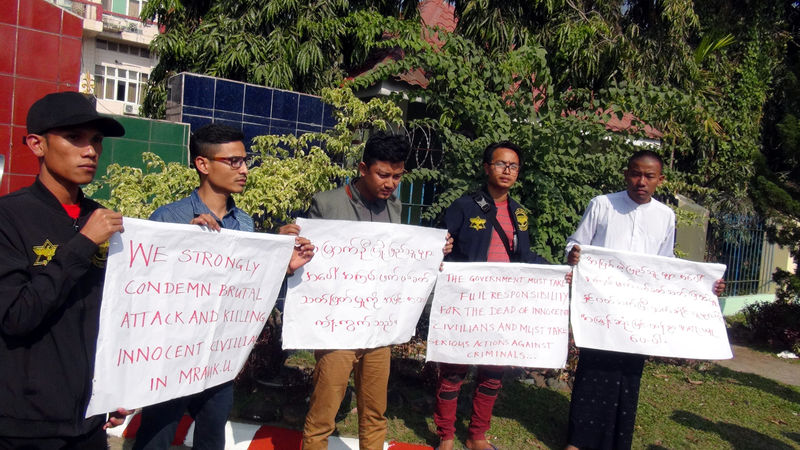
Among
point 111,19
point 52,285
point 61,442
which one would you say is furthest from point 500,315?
point 111,19

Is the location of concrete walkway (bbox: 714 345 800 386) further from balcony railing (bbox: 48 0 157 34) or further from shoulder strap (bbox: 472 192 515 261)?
balcony railing (bbox: 48 0 157 34)

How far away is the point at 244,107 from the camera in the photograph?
19.2 ft

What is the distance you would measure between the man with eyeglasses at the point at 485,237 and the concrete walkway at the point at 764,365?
15.6ft

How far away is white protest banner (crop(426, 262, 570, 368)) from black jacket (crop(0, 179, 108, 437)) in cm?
208

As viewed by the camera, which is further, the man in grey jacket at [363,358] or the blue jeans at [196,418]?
the man in grey jacket at [363,358]

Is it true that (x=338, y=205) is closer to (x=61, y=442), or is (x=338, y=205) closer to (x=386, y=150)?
(x=386, y=150)

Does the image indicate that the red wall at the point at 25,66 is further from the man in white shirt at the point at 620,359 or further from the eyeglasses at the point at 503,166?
the man in white shirt at the point at 620,359

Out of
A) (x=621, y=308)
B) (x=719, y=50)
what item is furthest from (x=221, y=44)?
(x=719, y=50)

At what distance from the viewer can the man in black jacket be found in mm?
1931

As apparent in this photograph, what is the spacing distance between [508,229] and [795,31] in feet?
43.1

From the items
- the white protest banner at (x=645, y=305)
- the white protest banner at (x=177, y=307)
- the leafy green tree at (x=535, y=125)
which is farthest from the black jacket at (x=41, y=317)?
the leafy green tree at (x=535, y=125)

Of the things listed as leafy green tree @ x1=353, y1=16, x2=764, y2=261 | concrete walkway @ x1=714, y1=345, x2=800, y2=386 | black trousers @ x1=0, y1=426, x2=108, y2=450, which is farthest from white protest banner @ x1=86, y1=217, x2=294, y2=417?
concrete walkway @ x1=714, y1=345, x2=800, y2=386

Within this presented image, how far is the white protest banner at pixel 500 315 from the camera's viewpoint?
3783 millimetres

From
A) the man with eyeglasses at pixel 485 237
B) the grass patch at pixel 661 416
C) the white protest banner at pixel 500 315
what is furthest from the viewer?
the grass patch at pixel 661 416
